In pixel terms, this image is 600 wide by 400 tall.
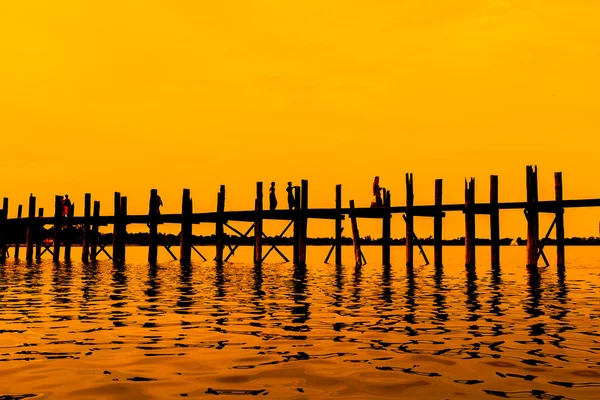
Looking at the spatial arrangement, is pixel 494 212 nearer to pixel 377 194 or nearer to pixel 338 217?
pixel 377 194

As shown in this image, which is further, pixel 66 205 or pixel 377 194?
pixel 66 205

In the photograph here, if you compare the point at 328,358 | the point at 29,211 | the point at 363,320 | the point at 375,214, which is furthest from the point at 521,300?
the point at 29,211

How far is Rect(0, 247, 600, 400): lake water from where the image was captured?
7.28 meters

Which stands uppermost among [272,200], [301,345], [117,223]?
[272,200]

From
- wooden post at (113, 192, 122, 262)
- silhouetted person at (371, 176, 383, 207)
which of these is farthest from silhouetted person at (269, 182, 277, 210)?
wooden post at (113, 192, 122, 262)

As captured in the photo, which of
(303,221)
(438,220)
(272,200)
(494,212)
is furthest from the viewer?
(272,200)

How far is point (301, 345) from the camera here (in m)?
9.92

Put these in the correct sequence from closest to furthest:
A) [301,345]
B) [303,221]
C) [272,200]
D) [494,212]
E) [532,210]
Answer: [301,345] < [532,210] < [494,212] < [303,221] < [272,200]

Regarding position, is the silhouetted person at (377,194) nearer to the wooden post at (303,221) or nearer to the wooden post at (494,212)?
the wooden post at (303,221)

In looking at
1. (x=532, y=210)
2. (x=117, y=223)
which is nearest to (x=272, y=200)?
(x=117, y=223)

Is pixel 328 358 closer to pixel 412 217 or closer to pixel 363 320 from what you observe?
pixel 363 320

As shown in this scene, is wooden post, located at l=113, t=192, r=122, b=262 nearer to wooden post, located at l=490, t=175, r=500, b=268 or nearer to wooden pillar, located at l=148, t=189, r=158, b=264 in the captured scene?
wooden pillar, located at l=148, t=189, r=158, b=264

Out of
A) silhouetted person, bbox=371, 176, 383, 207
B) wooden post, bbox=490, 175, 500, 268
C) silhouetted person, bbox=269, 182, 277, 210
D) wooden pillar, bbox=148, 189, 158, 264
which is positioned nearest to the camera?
wooden post, bbox=490, 175, 500, 268

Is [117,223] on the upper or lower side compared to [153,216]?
lower
